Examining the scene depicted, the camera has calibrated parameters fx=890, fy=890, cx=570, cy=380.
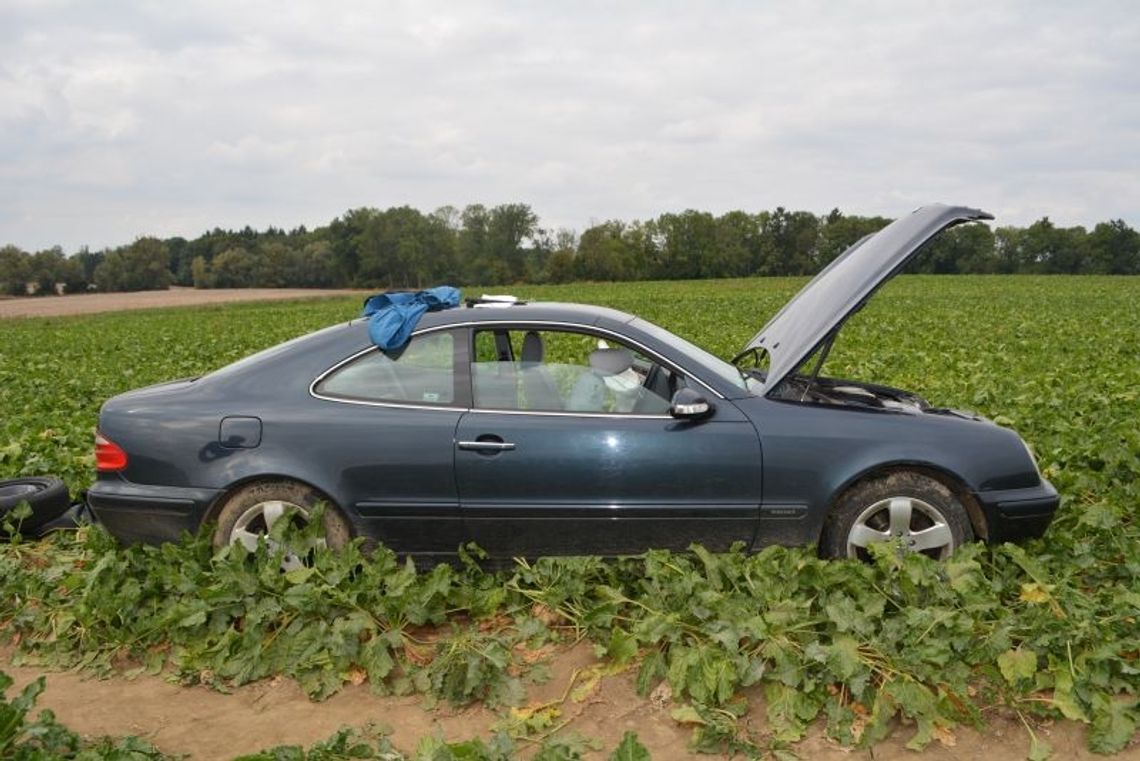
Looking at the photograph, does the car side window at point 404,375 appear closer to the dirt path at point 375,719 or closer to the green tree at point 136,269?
the dirt path at point 375,719

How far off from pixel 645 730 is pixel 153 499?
2.61 meters

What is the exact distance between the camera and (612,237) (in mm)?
96812

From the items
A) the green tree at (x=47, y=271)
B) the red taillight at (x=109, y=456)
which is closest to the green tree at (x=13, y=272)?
the green tree at (x=47, y=271)

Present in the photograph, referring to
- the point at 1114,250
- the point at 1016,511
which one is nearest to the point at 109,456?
the point at 1016,511

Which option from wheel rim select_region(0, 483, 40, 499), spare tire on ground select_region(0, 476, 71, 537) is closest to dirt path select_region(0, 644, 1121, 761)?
spare tire on ground select_region(0, 476, 71, 537)

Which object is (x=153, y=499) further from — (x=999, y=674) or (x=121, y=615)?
(x=999, y=674)

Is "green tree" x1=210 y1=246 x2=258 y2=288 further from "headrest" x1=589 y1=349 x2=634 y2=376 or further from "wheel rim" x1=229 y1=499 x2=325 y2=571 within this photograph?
"headrest" x1=589 y1=349 x2=634 y2=376

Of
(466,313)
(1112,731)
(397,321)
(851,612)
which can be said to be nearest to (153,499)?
(397,321)

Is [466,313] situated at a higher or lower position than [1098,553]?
higher

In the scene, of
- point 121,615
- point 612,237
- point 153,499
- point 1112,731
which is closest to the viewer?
point 1112,731

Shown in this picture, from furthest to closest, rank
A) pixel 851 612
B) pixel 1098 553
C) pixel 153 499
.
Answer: pixel 1098 553, pixel 153 499, pixel 851 612

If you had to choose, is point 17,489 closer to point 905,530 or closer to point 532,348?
point 532,348

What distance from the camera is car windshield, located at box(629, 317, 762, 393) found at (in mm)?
4598

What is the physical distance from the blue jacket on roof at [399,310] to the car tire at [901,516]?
2293 mm
